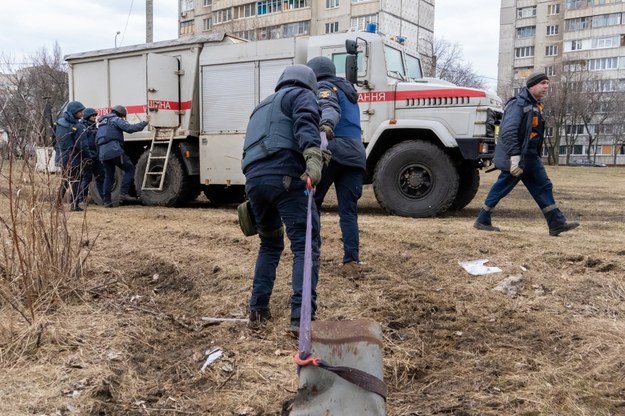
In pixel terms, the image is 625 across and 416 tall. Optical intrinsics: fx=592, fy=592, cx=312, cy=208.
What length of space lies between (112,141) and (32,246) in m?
6.21

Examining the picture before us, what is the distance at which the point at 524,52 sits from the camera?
219 ft

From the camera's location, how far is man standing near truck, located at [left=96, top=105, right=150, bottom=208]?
9797 mm

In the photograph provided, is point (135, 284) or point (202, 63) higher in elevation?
point (202, 63)

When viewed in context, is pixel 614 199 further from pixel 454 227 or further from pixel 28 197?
pixel 28 197

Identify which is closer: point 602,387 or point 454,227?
point 602,387

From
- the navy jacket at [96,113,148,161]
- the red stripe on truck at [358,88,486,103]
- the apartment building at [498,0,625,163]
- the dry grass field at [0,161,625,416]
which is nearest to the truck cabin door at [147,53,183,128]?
the navy jacket at [96,113,148,161]

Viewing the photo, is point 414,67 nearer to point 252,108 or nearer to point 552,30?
point 252,108

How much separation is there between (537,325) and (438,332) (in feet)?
2.13

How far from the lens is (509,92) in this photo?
57.9 meters

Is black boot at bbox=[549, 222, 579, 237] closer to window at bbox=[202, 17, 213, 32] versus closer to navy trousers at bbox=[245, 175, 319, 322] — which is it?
navy trousers at bbox=[245, 175, 319, 322]

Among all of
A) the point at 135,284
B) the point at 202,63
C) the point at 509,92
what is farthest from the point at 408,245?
the point at 509,92

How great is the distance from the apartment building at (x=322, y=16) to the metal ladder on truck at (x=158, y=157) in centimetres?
3380

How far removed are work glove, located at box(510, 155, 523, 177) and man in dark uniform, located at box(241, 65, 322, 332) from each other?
322 centimetres

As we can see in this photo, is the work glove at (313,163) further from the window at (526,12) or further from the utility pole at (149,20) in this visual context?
the window at (526,12)
